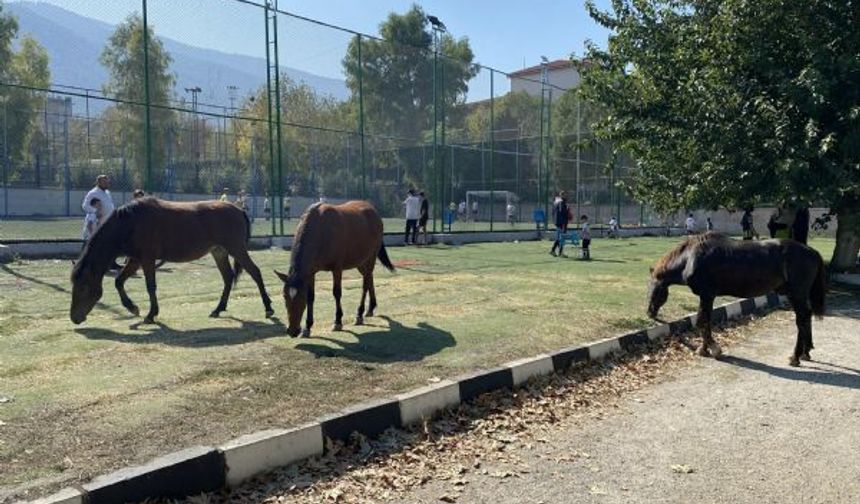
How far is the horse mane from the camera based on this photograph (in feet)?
27.8

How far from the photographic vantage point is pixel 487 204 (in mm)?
31422

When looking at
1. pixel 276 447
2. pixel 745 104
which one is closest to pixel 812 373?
pixel 276 447

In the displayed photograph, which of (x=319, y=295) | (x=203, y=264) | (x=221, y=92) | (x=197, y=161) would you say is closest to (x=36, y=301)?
(x=319, y=295)

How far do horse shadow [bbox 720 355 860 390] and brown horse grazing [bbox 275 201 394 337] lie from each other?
447 cm

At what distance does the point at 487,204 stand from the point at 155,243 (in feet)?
77.0

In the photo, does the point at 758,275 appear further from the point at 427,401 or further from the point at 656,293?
the point at 427,401

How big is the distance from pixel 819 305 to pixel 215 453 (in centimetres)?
709

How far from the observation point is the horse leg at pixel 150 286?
864 cm

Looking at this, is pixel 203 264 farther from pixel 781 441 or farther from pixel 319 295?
pixel 781 441

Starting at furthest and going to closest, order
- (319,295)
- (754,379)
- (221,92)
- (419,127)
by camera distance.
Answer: (419,127), (221,92), (319,295), (754,379)

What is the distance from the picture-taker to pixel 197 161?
2795 centimetres

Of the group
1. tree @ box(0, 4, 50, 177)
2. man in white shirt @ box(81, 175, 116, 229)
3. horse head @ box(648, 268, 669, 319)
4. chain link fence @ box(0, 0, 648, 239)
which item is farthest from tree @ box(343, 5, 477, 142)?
horse head @ box(648, 268, 669, 319)

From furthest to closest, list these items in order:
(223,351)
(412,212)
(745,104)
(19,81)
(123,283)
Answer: (19,81) → (412,212) → (745,104) → (123,283) → (223,351)

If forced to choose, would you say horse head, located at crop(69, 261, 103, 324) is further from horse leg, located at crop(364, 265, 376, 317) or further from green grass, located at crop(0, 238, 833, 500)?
horse leg, located at crop(364, 265, 376, 317)
